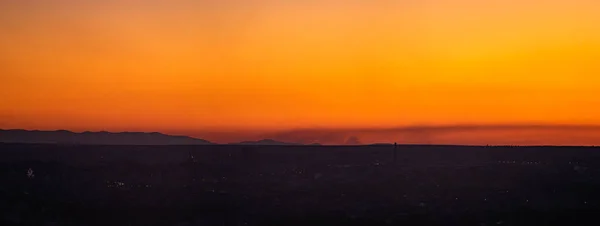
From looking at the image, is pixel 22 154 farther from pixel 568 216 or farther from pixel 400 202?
pixel 568 216

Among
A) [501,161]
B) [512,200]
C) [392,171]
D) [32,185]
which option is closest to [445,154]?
[501,161]

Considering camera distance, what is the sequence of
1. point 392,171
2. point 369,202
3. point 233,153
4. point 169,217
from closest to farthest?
point 169,217, point 369,202, point 392,171, point 233,153

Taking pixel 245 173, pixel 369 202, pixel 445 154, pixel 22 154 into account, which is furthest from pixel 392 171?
pixel 22 154

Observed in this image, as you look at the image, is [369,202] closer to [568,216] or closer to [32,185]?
[568,216]

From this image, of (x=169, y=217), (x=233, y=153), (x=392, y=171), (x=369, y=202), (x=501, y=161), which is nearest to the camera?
(x=169, y=217)

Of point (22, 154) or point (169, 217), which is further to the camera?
point (22, 154)

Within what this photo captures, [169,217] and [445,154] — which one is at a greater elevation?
[445,154]
